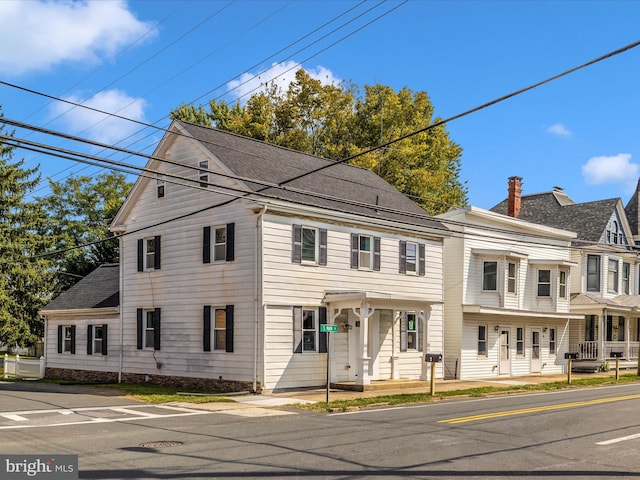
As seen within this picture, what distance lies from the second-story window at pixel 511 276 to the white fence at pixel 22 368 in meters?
23.1

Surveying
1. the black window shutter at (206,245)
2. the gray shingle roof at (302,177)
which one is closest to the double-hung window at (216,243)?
the black window shutter at (206,245)

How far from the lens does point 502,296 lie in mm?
33875

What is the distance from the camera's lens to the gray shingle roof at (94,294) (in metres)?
33.0

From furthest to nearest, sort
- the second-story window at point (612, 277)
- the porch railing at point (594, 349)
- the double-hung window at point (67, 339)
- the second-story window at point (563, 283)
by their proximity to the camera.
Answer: the second-story window at point (612, 277), the porch railing at point (594, 349), the second-story window at point (563, 283), the double-hung window at point (67, 339)

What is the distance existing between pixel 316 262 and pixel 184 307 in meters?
5.44

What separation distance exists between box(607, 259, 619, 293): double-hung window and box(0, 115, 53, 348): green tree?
35.7 metres

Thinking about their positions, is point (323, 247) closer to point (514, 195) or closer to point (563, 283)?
point (563, 283)

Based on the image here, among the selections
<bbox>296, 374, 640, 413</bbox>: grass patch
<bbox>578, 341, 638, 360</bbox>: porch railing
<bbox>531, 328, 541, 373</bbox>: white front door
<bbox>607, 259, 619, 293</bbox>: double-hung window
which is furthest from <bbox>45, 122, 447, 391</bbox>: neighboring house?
<bbox>607, 259, 619, 293</bbox>: double-hung window

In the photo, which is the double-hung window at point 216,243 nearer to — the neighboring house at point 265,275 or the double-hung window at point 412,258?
the neighboring house at point 265,275

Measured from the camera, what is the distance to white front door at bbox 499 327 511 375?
34656 millimetres

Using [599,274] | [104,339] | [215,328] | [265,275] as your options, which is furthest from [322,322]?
[599,274]

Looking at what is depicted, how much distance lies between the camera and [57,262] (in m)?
55.6

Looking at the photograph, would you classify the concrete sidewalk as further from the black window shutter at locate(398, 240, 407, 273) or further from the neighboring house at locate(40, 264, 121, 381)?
the neighboring house at locate(40, 264, 121, 381)

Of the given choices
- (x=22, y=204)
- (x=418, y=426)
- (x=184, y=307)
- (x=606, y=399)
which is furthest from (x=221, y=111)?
(x=418, y=426)
